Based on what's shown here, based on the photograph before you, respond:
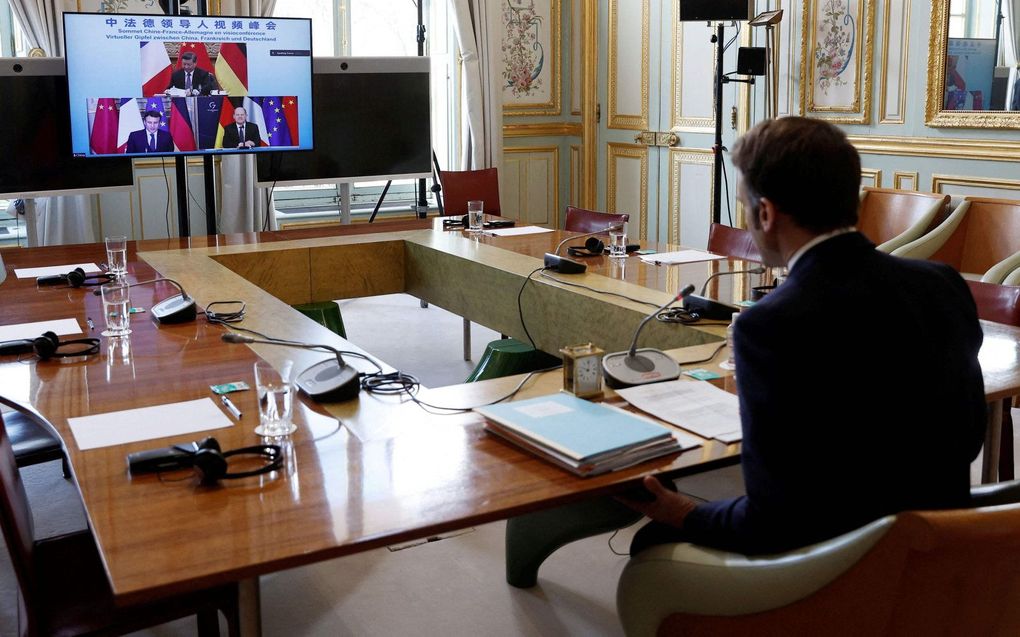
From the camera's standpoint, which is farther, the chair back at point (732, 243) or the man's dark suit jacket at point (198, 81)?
the man's dark suit jacket at point (198, 81)

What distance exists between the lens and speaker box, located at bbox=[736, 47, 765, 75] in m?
5.76

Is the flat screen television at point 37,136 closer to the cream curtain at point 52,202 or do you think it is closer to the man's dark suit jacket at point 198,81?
the cream curtain at point 52,202

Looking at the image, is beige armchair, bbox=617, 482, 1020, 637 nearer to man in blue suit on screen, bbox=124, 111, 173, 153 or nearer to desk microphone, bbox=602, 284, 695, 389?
desk microphone, bbox=602, 284, 695, 389

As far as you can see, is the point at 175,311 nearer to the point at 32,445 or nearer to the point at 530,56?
the point at 32,445

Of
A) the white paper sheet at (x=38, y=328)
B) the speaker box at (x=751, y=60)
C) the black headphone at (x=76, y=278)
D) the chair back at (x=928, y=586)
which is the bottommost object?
the chair back at (x=928, y=586)

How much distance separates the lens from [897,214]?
Answer: 5191 mm

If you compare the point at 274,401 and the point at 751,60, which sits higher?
the point at 751,60

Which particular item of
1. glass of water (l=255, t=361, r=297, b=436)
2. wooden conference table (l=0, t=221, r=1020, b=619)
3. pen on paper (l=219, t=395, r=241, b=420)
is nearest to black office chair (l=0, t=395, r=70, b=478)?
wooden conference table (l=0, t=221, r=1020, b=619)

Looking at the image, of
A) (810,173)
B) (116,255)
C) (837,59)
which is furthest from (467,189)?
(810,173)

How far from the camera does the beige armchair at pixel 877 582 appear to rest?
1.30 meters

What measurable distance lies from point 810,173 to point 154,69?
13.7 ft

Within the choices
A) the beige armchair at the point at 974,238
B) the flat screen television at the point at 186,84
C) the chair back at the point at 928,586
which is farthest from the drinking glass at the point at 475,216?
the chair back at the point at 928,586

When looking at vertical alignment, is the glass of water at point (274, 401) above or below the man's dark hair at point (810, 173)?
below

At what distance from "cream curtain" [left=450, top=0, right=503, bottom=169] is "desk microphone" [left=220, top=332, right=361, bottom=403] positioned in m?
5.15
